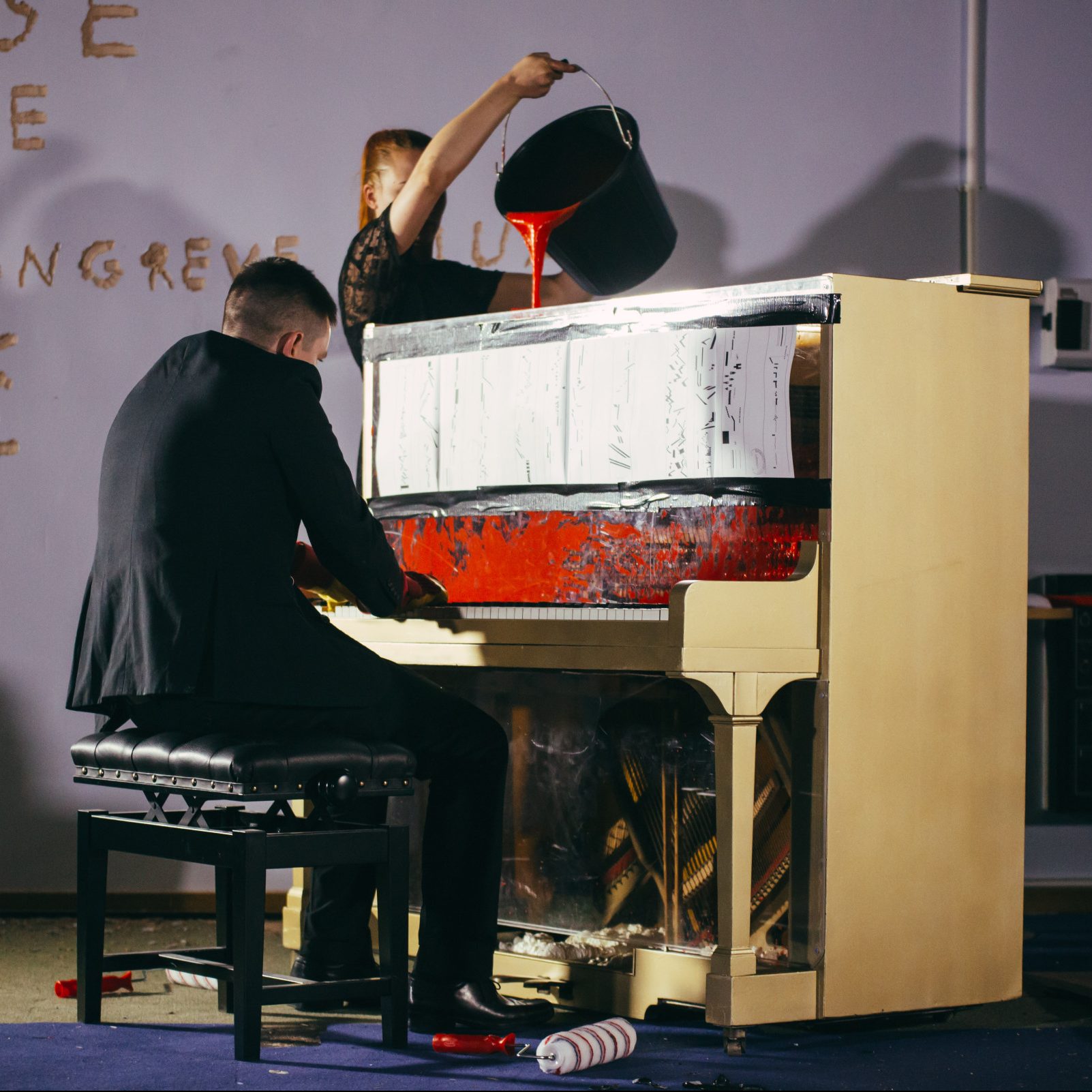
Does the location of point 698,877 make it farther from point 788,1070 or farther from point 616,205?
point 616,205

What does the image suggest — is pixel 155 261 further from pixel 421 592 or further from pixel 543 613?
pixel 543 613

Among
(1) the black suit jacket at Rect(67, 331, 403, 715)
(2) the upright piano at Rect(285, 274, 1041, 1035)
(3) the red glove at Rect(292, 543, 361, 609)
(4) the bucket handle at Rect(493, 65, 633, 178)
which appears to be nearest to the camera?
(1) the black suit jacket at Rect(67, 331, 403, 715)

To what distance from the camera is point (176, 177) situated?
12.3 ft

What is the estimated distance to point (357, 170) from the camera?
12.4ft

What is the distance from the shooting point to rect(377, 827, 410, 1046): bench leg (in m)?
2.31

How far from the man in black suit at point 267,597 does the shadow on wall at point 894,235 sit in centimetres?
149

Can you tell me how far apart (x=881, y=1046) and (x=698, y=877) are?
1.30 feet

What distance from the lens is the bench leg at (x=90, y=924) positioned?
2479 mm

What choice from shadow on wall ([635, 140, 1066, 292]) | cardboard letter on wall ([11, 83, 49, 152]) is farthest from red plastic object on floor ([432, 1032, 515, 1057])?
cardboard letter on wall ([11, 83, 49, 152])

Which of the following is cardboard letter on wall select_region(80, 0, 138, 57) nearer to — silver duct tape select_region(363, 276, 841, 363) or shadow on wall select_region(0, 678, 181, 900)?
silver duct tape select_region(363, 276, 841, 363)

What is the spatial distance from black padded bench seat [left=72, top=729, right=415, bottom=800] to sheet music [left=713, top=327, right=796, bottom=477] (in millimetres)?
710

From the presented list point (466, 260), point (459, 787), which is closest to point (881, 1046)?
point (459, 787)

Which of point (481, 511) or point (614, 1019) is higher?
point (481, 511)

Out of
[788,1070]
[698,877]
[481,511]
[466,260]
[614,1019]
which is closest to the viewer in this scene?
[788,1070]
